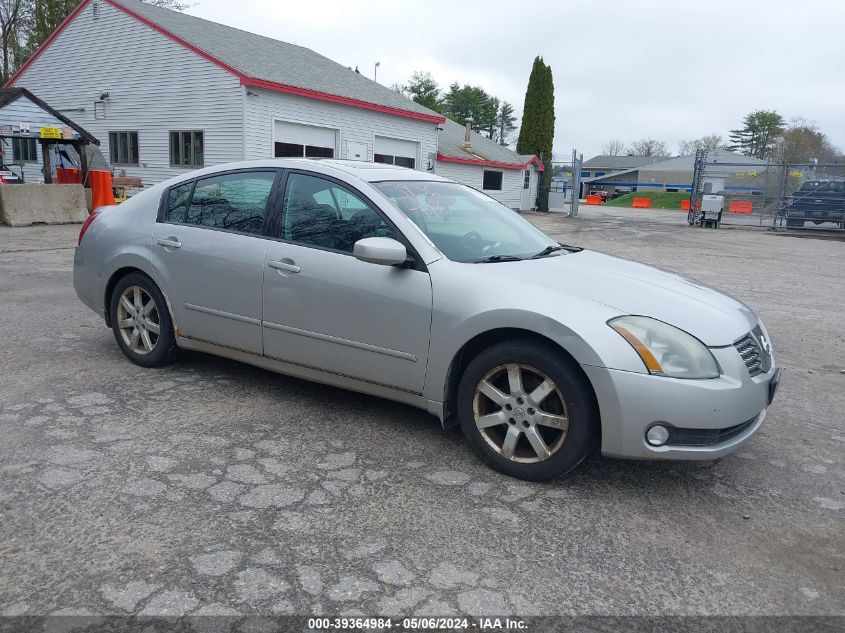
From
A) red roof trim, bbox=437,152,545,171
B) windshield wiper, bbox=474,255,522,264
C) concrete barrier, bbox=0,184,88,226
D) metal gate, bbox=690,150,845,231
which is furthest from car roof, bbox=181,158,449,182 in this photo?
red roof trim, bbox=437,152,545,171

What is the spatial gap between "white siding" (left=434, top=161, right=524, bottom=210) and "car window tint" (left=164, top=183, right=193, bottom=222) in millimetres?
26146

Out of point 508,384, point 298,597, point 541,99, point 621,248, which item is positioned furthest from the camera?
point 541,99

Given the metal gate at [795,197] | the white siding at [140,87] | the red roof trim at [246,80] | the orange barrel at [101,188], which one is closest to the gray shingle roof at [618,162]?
the metal gate at [795,197]

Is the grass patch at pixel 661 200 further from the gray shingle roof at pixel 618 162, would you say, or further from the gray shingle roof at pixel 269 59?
the gray shingle roof at pixel 618 162

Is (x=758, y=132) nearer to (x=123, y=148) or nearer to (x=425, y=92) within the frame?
(x=425, y=92)

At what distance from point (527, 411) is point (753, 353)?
1176 millimetres

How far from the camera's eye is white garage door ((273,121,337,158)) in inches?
840

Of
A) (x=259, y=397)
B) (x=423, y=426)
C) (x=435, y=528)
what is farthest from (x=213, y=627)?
(x=259, y=397)

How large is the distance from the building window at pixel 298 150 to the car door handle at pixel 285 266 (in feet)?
57.0

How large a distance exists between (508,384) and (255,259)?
5.87ft

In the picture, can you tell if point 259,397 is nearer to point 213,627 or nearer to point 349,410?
point 349,410

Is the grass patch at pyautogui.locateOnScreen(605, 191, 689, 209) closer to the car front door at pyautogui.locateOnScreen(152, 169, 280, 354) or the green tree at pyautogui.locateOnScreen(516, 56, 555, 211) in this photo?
the green tree at pyautogui.locateOnScreen(516, 56, 555, 211)

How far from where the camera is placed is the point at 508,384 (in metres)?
3.45

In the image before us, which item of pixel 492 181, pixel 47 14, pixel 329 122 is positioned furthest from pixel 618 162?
pixel 329 122
